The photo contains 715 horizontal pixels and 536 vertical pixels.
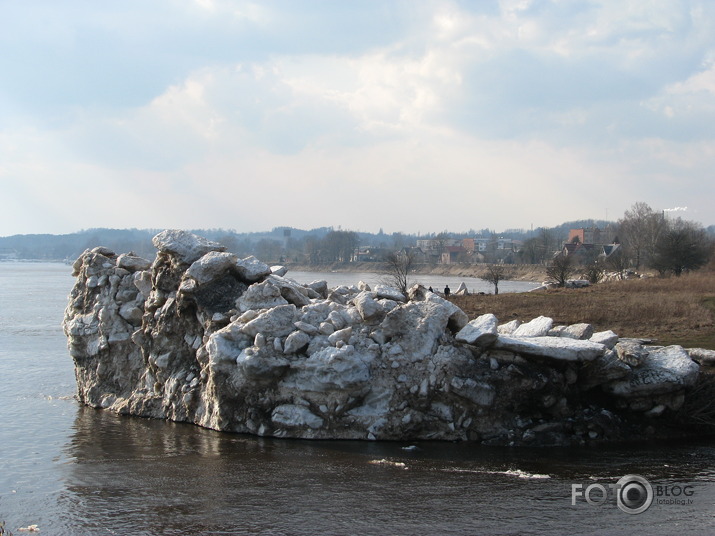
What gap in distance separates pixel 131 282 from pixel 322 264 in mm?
128996

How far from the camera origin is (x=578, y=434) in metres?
14.3

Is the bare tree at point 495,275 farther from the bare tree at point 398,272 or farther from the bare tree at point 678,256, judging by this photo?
the bare tree at point 678,256

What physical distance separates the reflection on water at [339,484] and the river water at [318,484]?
0.03 meters

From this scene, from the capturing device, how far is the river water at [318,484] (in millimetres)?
10148

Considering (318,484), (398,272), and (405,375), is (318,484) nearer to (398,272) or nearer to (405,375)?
(405,375)

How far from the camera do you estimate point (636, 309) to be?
2727 cm

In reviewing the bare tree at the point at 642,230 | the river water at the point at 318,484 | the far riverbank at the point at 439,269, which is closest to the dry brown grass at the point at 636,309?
the river water at the point at 318,484

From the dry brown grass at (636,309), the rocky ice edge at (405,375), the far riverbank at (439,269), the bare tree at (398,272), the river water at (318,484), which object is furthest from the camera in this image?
the far riverbank at (439,269)

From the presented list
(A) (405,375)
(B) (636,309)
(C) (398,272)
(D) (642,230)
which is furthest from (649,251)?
(A) (405,375)

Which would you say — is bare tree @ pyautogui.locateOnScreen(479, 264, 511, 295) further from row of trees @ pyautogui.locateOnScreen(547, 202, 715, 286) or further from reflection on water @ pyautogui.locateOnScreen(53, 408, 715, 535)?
reflection on water @ pyautogui.locateOnScreen(53, 408, 715, 535)

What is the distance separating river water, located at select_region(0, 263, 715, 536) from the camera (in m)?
10.1

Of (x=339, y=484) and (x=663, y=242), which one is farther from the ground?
(x=663, y=242)

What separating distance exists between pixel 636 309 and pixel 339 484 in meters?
19.4

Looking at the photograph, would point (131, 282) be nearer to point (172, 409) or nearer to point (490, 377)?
point (172, 409)
